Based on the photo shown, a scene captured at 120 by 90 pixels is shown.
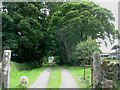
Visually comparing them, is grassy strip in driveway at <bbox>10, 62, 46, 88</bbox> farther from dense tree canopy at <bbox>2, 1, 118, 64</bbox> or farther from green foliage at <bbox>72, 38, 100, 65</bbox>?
dense tree canopy at <bbox>2, 1, 118, 64</bbox>

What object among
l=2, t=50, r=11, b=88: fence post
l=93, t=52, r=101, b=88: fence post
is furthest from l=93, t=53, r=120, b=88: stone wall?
l=2, t=50, r=11, b=88: fence post

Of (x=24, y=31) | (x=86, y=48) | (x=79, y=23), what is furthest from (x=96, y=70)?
(x=79, y=23)

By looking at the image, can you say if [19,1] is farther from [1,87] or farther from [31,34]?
[1,87]

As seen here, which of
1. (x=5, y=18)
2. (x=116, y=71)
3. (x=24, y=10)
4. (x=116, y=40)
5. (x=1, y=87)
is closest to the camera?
(x=1, y=87)

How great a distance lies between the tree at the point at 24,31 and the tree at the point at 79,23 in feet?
2.43

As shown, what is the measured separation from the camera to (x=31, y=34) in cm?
1116

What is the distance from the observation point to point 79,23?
11516mm

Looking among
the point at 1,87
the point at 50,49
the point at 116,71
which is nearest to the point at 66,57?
the point at 50,49

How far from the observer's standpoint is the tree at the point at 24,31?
10.7 meters

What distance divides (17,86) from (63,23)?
755 centimetres

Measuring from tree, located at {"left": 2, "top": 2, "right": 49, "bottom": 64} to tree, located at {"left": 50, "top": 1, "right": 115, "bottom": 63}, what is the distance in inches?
29.2

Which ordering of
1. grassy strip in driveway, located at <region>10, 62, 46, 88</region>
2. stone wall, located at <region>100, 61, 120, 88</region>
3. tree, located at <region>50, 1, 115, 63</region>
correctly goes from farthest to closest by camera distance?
tree, located at <region>50, 1, 115, 63</region>
grassy strip in driveway, located at <region>10, 62, 46, 88</region>
stone wall, located at <region>100, 61, 120, 88</region>

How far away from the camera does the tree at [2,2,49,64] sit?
1066 centimetres

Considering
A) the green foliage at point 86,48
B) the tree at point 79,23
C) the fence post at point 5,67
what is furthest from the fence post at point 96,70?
the tree at point 79,23
